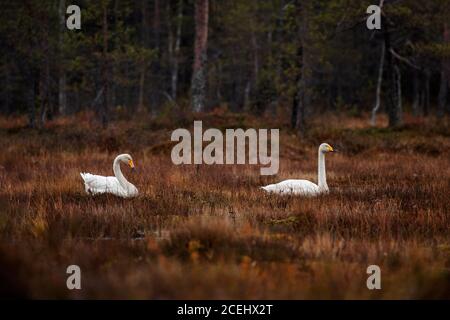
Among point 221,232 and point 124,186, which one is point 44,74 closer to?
point 124,186

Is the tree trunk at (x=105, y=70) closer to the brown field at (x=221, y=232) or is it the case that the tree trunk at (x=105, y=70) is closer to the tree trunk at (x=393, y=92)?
the brown field at (x=221, y=232)

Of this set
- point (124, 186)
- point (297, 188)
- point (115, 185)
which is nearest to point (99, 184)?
point (115, 185)

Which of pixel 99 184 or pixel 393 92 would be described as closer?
pixel 99 184

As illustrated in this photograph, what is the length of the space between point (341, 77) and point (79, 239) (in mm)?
37374

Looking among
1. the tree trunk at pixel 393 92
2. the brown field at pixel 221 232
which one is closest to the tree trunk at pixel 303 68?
the tree trunk at pixel 393 92

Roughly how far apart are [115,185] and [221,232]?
4.31 meters

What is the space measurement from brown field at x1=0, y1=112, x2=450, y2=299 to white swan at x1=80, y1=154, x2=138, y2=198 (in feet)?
0.69

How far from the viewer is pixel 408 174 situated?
14078mm


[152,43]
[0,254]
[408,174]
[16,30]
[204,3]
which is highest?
[152,43]

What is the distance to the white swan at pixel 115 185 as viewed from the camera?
10439 millimetres

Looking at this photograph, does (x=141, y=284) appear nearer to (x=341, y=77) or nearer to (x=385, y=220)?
(x=385, y=220)

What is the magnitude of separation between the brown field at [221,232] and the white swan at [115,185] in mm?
209

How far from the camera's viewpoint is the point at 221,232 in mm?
6727
